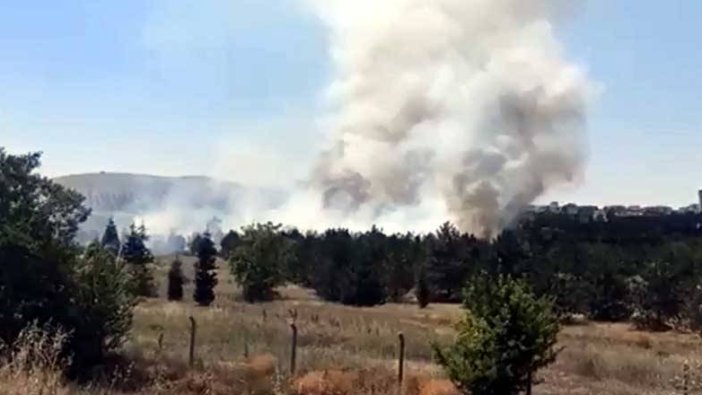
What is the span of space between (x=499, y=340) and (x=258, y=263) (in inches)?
1519

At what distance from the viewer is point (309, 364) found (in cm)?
1933

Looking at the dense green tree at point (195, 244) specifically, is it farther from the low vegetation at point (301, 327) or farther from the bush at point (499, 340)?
the bush at point (499, 340)

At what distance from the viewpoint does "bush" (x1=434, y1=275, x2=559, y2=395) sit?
15.1 meters

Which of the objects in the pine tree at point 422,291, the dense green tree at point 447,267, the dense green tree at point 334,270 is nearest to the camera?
the pine tree at point 422,291

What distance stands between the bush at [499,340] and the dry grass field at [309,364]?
995 mm

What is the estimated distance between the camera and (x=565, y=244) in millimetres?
63906

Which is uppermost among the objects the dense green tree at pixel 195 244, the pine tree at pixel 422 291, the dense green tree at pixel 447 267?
the dense green tree at pixel 195 244

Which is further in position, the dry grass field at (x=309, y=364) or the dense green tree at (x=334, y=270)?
the dense green tree at (x=334, y=270)

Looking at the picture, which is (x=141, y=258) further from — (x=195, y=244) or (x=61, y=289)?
(x=195, y=244)

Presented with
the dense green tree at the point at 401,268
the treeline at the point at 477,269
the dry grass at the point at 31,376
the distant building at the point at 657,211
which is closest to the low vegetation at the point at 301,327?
the dry grass at the point at 31,376

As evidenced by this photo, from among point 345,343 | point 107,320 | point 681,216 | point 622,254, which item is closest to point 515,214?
point 681,216

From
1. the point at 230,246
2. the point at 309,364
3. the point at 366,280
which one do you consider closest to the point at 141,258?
the point at 366,280

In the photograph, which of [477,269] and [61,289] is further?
[477,269]

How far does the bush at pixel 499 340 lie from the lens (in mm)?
15094
